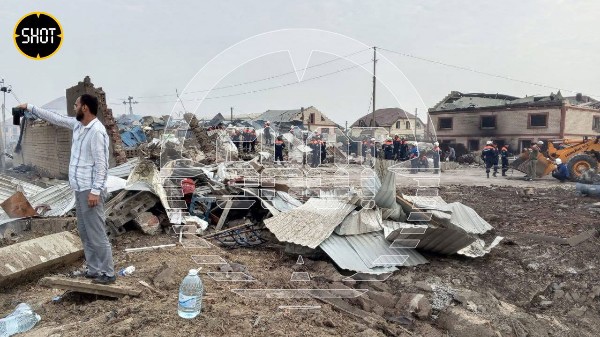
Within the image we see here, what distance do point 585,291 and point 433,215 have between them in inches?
78.7

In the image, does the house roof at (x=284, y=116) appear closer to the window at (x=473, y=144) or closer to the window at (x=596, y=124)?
the window at (x=473, y=144)

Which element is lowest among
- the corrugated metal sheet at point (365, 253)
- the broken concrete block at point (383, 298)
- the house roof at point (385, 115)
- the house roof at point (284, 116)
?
the broken concrete block at point (383, 298)

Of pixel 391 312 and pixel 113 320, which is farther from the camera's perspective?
pixel 391 312

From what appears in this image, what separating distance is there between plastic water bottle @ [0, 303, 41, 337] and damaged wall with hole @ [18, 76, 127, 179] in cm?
714

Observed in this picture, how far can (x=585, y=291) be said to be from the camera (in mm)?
4805

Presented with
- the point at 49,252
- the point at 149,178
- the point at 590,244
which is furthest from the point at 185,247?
the point at 590,244

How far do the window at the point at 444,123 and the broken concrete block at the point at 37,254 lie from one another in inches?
1158

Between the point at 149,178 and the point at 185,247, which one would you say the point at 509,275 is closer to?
the point at 185,247

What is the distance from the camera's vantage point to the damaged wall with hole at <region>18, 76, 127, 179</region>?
9828mm

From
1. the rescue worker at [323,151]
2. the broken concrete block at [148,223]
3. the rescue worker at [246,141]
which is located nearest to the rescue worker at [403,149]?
the rescue worker at [323,151]

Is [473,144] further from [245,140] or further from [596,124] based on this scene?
[245,140]

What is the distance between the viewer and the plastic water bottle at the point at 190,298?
296 cm

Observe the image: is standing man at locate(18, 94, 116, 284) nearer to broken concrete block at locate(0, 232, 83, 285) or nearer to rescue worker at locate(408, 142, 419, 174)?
broken concrete block at locate(0, 232, 83, 285)

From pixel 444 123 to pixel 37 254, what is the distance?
3009cm
